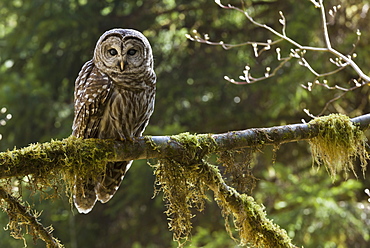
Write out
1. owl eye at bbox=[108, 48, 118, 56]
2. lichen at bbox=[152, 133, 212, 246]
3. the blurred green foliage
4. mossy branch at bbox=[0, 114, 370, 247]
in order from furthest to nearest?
the blurred green foliage, owl eye at bbox=[108, 48, 118, 56], lichen at bbox=[152, 133, 212, 246], mossy branch at bbox=[0, 114, 370, 247]

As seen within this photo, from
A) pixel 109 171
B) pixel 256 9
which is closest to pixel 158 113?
pixel 256 9

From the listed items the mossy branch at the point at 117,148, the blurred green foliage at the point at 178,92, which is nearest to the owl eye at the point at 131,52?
the mossy branch at the point at 117,148

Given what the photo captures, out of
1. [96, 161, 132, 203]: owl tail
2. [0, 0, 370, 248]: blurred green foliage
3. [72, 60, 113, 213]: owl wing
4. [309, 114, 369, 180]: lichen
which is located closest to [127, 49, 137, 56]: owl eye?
[72, 60, 113, 213]: owl wing

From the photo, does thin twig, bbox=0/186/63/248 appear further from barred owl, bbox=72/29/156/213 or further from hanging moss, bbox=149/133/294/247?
hanging moss, bbox=149/133/294/247

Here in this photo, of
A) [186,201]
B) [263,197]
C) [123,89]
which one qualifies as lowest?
[263,197]

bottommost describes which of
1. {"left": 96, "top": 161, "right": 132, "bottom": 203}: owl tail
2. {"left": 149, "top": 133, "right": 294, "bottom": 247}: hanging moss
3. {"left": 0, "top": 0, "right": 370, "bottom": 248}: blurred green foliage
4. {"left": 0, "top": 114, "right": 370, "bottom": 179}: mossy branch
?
{"left": 0, "top": 0, "right": 370, "bottom": 248}: blurred green foliage

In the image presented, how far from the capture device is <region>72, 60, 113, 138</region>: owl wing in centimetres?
357

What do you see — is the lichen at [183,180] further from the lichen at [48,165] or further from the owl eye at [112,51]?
the owl eye at [112,51]

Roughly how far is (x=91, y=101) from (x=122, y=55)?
431mm

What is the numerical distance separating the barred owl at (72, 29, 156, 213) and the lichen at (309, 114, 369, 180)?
4.00 ft

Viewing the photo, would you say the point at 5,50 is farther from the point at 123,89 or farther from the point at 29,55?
the point at 123,89

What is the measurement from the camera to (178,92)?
28.9ft

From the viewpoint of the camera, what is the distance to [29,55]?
9.18m

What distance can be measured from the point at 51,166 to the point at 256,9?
6.93 metres
